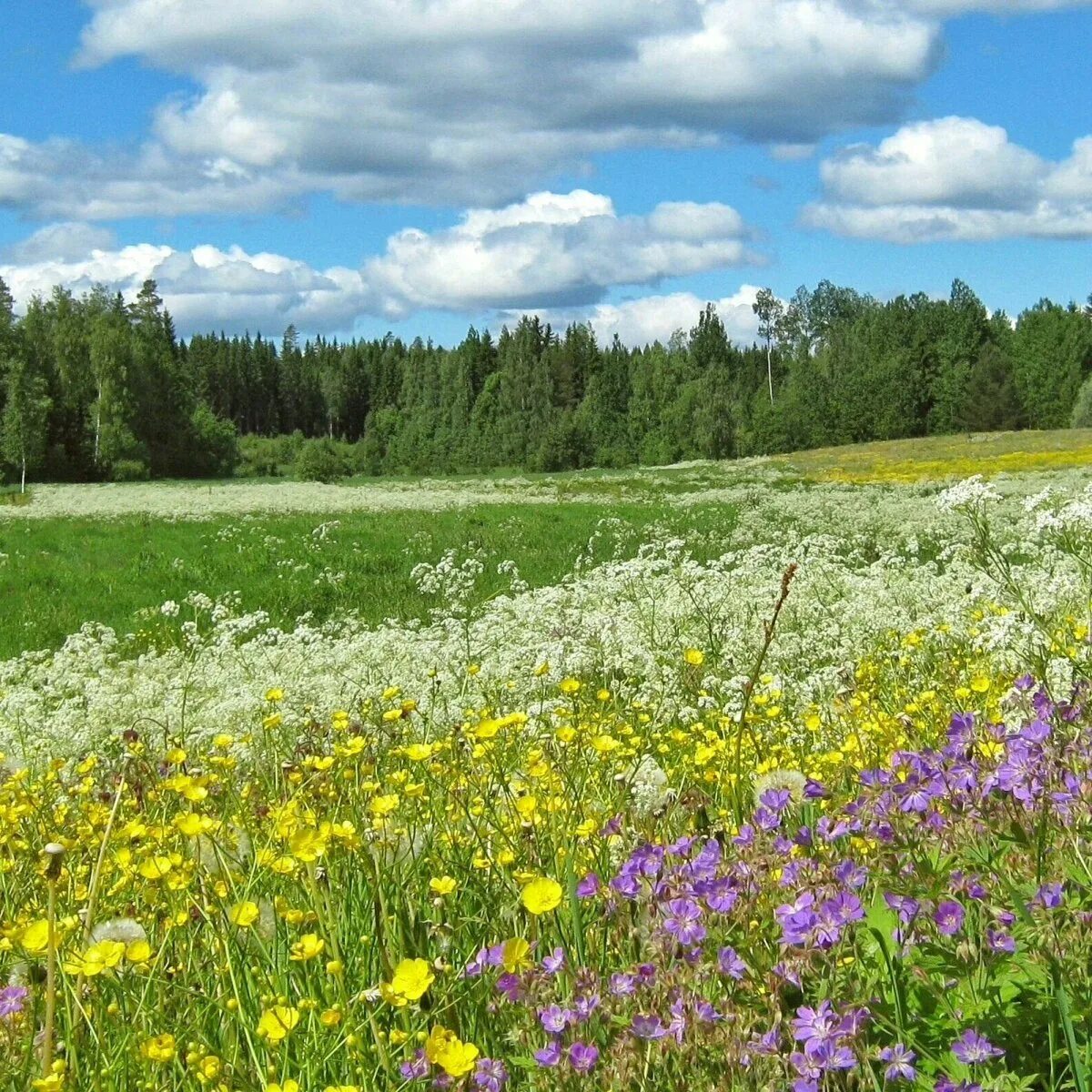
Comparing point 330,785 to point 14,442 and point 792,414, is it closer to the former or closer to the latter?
point 14,442

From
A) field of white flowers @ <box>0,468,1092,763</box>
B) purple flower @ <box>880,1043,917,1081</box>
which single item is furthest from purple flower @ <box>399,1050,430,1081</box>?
field of white flowers @ <box>0,468,1092,763</box>

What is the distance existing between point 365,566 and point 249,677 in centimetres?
914

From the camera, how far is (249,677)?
26.1 ft

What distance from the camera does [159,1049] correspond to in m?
2.09

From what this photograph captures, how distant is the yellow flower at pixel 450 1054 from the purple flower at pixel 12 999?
3.47 feet

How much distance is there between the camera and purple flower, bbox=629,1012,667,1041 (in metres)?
1.90

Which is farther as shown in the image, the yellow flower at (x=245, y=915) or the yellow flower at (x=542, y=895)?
the yellow flower at (x=245, y=915)

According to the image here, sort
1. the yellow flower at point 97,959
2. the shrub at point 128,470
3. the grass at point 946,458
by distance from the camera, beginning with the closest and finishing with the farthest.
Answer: the yellow flower at point 97,959 → the grass at point 946,458 → the shrub at point 128,470

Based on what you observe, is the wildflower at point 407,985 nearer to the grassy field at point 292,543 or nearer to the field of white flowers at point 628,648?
the field of white flowers at point 628,648

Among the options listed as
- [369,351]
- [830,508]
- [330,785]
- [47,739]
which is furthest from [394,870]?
[369,351]

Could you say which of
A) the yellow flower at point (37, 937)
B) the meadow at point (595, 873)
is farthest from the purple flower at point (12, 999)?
the yellow flower at point (37, 937)

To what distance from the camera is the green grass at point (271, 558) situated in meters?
14.6

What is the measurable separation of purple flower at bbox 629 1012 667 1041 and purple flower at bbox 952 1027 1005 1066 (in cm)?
46

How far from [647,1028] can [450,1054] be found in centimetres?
32
